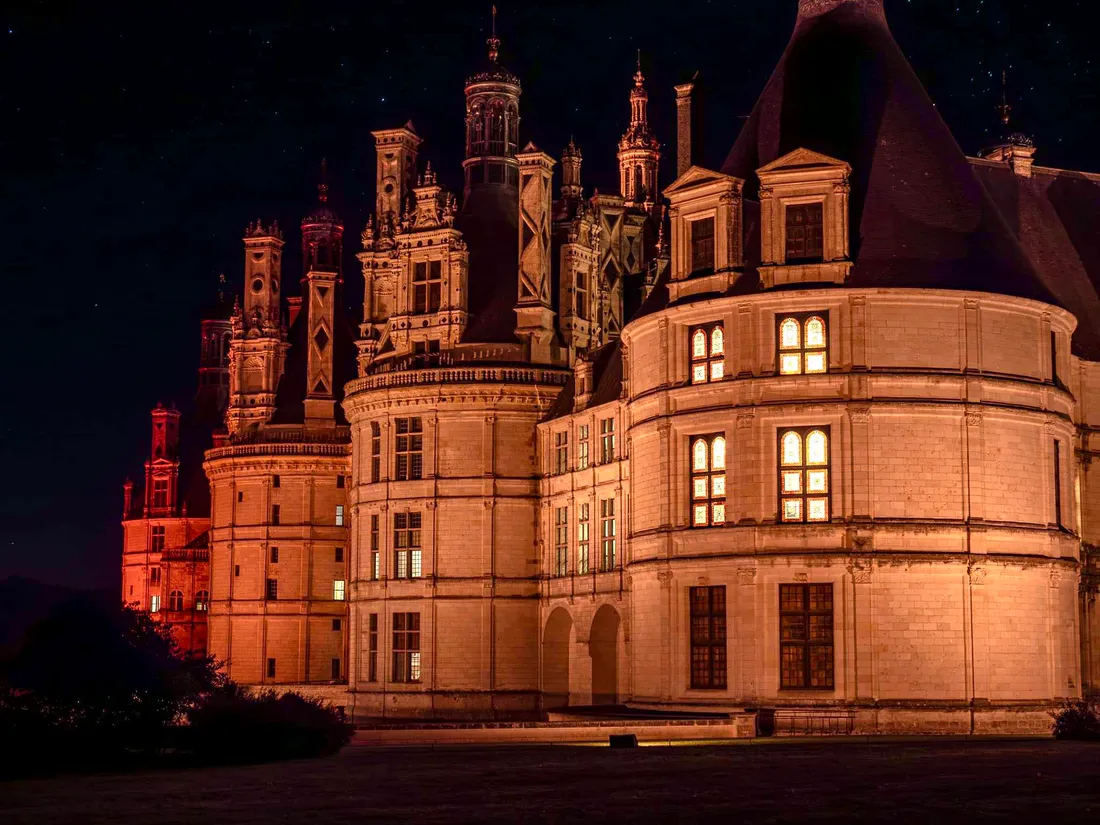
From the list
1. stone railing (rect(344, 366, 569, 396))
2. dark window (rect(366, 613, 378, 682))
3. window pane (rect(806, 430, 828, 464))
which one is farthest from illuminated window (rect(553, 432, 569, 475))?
window pane (rect(806, 430, 828, 464))

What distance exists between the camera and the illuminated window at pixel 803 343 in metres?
45.6

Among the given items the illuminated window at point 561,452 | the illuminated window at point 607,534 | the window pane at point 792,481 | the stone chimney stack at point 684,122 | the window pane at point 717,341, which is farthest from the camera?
the illuminated window at point 561,452

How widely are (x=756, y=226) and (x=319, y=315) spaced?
34.5 metres

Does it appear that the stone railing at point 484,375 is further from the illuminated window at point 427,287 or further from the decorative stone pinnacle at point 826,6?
the decorative stone pinnacle at point 826,6

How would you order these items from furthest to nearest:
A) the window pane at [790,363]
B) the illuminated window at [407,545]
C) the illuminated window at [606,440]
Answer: the illuminated window at [407,545]
the illuminated window at [606,440]
the window pane at [790,363]

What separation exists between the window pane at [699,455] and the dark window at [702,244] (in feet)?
14.8

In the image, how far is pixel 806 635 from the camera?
147ft

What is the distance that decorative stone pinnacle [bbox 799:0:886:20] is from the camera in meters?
51.3

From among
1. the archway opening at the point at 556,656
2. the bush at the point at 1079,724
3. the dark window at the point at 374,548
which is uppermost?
the dark window at the point at 374,548

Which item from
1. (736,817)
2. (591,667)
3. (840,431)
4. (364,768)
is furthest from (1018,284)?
(736,817)

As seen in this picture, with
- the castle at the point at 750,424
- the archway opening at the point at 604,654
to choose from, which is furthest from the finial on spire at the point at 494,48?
the archway opening at the point at 604,654

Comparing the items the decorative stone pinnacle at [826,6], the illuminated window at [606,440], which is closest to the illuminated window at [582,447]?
the illuminated window at [606,440]

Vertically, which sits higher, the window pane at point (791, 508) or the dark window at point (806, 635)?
the window pane at point (791, 508)

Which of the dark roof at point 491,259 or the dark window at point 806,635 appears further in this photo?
the dark roof at point 491,259
